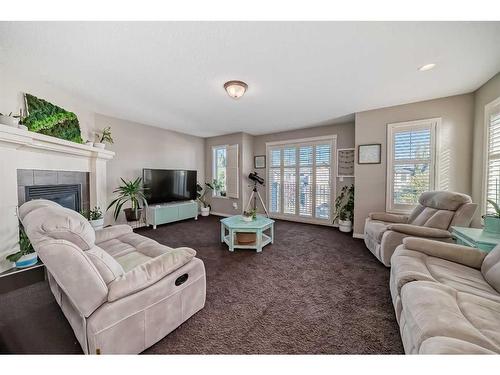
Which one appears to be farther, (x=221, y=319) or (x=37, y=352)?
(x=221, y=319)

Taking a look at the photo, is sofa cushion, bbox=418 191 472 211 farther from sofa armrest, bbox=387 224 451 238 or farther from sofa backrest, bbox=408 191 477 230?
sofa armrest, bbox=387 224 451 238

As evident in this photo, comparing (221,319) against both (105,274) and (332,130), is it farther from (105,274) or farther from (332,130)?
(332,130)

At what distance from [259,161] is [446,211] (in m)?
3.78

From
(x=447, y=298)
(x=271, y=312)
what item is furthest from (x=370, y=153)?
(x=271, y=312)

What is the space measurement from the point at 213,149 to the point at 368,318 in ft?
16.4

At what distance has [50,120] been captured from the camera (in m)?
2.51

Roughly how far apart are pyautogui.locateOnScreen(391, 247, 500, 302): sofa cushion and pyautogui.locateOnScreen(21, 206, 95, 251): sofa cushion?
6.54ft

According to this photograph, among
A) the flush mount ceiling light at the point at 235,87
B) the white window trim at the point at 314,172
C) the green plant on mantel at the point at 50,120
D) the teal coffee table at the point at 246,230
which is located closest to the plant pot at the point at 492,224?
the teal coffee table at the point at 246,230

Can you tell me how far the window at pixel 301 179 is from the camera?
434cm

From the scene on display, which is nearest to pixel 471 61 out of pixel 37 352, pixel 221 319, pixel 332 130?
pixel 332 130

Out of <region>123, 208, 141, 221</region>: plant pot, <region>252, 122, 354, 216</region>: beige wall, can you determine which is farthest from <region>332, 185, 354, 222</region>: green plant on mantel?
<region>123, 208, 141, 221</region>: plant pot

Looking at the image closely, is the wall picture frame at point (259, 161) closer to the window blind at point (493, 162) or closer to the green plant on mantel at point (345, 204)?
the green plant on mantel at point (345, 204)
